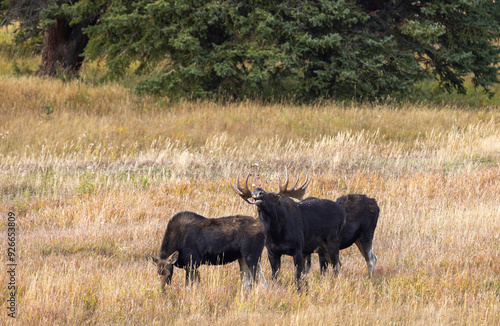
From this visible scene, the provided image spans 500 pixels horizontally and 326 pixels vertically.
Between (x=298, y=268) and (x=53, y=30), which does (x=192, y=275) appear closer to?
(x=298, y=268)

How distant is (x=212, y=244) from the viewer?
6707mm

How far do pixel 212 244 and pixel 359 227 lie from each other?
208 centimetres

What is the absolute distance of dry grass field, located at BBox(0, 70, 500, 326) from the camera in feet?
20.8

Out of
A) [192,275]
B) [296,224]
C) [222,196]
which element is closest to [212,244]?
[192,275]

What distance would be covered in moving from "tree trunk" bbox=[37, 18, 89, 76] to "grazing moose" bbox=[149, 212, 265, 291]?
19426mm

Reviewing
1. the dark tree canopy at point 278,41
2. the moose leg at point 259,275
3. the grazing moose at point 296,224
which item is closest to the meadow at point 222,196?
the moose leg at point 259,275

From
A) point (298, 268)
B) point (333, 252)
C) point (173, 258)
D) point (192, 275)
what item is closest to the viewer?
point (173, 258)

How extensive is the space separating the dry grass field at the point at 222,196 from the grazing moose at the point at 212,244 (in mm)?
264

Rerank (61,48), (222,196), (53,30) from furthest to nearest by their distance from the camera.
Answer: (61,48) → (53,30) → (222,196)

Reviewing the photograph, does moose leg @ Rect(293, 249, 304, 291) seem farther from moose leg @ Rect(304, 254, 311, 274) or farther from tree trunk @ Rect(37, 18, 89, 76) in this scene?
tree trunk @ Rect(37, 18, 89, 76)

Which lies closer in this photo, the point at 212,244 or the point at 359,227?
the point at 212,244

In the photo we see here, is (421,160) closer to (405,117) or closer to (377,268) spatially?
(405,117)

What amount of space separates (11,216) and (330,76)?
1448 cm

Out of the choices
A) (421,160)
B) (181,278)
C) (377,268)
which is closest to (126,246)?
(181,278)
